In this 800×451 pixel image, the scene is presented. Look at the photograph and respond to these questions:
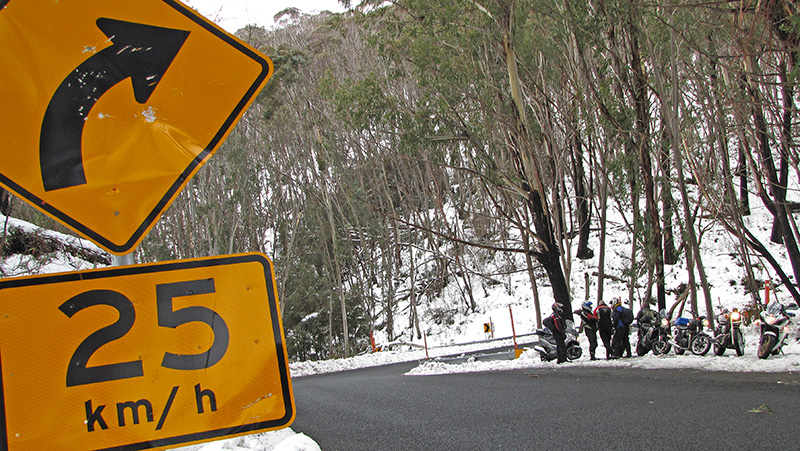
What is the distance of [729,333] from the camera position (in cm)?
1066

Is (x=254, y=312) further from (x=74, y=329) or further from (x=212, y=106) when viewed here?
(x=212, y=106)

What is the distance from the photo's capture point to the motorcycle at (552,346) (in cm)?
1366

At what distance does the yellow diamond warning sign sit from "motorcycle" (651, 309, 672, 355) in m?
12.0

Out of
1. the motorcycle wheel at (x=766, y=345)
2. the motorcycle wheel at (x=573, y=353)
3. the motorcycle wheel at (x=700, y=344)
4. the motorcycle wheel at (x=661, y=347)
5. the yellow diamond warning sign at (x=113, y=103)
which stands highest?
the yellow diamond warning sign at (x=113, y=103)

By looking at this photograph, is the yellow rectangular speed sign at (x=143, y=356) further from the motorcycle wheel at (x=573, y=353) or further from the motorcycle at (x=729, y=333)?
the motorcycle wheel at (x=573, y=353)

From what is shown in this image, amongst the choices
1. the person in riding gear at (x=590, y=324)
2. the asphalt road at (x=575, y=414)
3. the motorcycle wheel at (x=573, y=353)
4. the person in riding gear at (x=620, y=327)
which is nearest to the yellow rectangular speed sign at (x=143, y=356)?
the asphalt road at (x=575, y=414)

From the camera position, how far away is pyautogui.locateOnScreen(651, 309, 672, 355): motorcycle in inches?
486

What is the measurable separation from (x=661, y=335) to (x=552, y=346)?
7.60 feet

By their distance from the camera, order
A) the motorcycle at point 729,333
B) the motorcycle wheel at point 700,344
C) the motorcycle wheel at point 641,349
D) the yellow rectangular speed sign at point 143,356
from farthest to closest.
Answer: the motorcycle wheel at point 641,349 → the motorcycle wheel at point 700,344 → the motorcycle at point 729,333 → the yellow rectangular speed sign at point 143,356

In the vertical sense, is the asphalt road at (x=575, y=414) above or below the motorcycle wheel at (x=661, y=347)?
above

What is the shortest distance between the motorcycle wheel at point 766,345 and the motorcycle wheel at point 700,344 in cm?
147

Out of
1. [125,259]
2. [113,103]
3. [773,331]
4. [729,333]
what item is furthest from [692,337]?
[113,103]

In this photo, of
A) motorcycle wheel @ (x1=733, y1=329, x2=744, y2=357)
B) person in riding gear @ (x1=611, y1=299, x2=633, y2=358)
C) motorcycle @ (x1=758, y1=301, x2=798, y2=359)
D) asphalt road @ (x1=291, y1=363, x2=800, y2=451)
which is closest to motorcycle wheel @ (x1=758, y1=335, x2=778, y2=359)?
motorcycle @ (x1=758, y1=301, x2=798, y2=359)

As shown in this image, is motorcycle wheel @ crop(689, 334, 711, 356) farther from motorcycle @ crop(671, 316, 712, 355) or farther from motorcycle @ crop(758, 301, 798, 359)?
motorcycle @ crop(758, 301, 798, 359)
